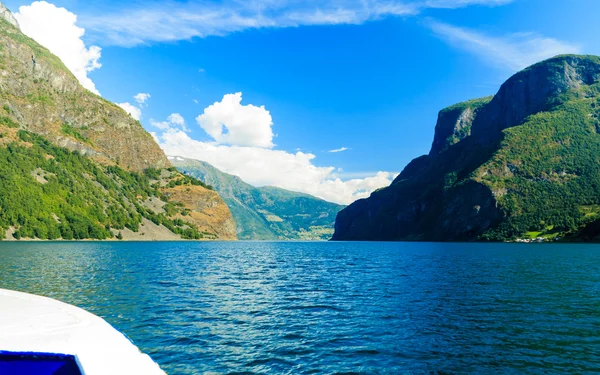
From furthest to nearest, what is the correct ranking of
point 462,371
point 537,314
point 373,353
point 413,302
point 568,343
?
point 413,302, point 537,314, point 568,343, point 373,353, point 462,371

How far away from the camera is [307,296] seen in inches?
1496

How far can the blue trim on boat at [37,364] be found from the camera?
5.07 meters

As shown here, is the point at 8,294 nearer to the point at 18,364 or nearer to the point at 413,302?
the point at 18,364

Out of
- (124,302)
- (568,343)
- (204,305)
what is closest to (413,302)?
(568,343)

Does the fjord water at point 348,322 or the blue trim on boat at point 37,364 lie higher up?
the blue trim on boat at point 37,364

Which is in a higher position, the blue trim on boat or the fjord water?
the blue trim on boat

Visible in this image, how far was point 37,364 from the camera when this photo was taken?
16.9ft

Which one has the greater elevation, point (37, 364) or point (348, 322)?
point (37, 364)

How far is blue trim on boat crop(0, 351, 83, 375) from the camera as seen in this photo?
16.6 feet

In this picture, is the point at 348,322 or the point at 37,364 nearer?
the point at 37,364

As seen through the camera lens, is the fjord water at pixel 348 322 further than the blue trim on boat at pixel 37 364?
Yes

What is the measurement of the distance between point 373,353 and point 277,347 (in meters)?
5.42

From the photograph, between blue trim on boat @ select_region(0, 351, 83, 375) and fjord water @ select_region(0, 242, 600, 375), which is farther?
fjord water @ select_region(0, 242, 600, 375)

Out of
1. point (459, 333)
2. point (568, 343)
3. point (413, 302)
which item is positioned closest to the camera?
point (568, 343)
